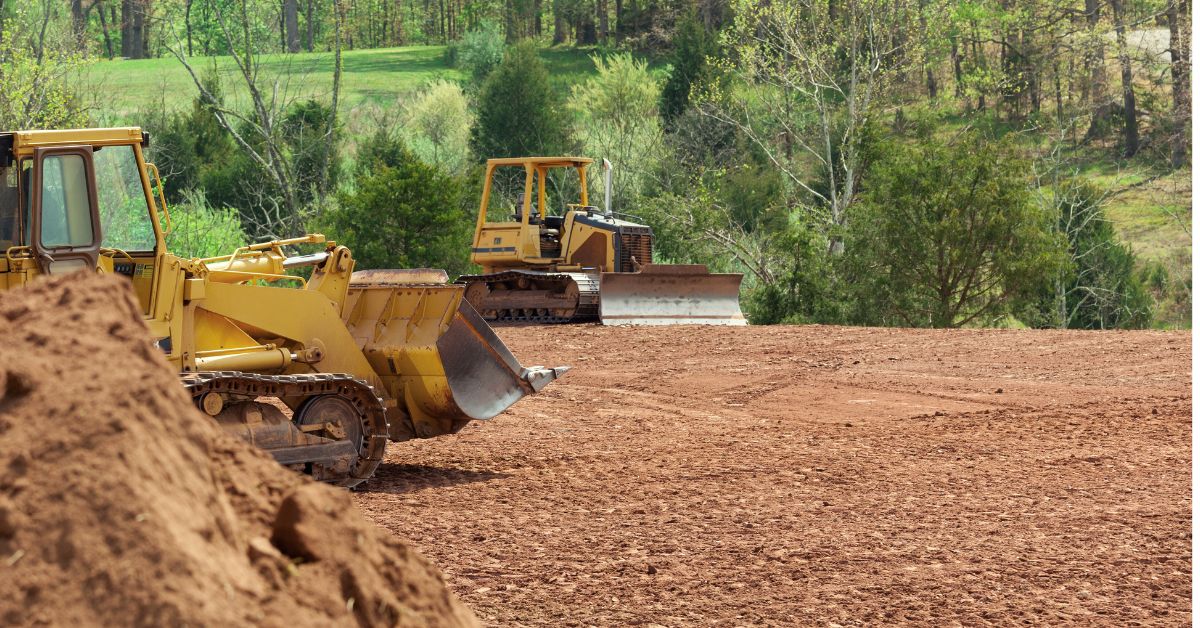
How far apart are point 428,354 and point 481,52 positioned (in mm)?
52983

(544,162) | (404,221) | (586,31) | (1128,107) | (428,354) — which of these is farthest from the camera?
(586,31)

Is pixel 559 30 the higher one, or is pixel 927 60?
pixel 559 30

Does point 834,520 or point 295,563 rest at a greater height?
point 295,563

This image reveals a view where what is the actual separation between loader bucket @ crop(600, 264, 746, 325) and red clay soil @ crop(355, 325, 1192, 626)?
5.57 metres

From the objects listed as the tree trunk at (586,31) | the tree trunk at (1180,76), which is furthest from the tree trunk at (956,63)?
the tree trunk at (586,31)

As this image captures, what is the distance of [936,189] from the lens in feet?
82.3

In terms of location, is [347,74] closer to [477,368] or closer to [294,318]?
[477,368]

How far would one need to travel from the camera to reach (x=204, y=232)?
31688 millimetres

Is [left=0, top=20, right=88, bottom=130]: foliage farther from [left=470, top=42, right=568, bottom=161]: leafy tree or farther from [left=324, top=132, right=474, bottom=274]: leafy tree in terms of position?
[left=470, top=42, right=568, bottom=161]: leafy tree

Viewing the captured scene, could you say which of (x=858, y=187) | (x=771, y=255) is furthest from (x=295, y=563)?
(x=858, y=187)

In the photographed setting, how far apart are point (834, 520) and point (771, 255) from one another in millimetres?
24622

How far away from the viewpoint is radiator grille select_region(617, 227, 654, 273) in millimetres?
23628

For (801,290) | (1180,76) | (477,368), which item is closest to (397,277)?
(477,368)

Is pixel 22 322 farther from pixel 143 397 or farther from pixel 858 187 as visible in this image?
pixel 858 187
